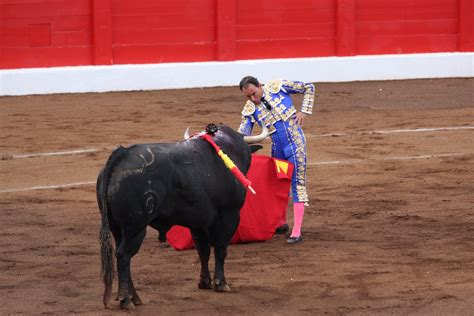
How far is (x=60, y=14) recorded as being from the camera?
742 inches

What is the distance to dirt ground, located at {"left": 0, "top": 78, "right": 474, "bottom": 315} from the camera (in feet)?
26.0

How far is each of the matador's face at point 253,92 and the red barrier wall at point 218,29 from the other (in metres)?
9.66

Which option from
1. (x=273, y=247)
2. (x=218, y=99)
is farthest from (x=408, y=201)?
(x=218, y=99)

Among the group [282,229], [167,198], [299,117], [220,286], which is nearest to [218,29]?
[282,229]

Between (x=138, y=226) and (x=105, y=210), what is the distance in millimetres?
216

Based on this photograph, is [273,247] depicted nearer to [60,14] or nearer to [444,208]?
[444,208]

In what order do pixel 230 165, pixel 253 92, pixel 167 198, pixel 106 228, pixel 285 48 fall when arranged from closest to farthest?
pixel 106 228, pixel 167 198, pixel 230 165, pixel 253 92, pixel 285 48

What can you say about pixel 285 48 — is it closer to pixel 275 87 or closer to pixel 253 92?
pixel 275 87

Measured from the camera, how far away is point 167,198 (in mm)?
7625

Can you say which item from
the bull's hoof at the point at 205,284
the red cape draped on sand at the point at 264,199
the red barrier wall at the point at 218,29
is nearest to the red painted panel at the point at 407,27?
the red barrier wall at the point at 218,29

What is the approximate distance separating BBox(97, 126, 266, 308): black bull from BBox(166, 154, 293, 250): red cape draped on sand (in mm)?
1305

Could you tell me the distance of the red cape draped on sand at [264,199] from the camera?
965cm

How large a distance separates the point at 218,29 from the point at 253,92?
10307mm

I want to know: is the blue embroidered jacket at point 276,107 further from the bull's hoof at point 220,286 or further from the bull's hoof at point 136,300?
→ the bull's hoof at point 136,300
